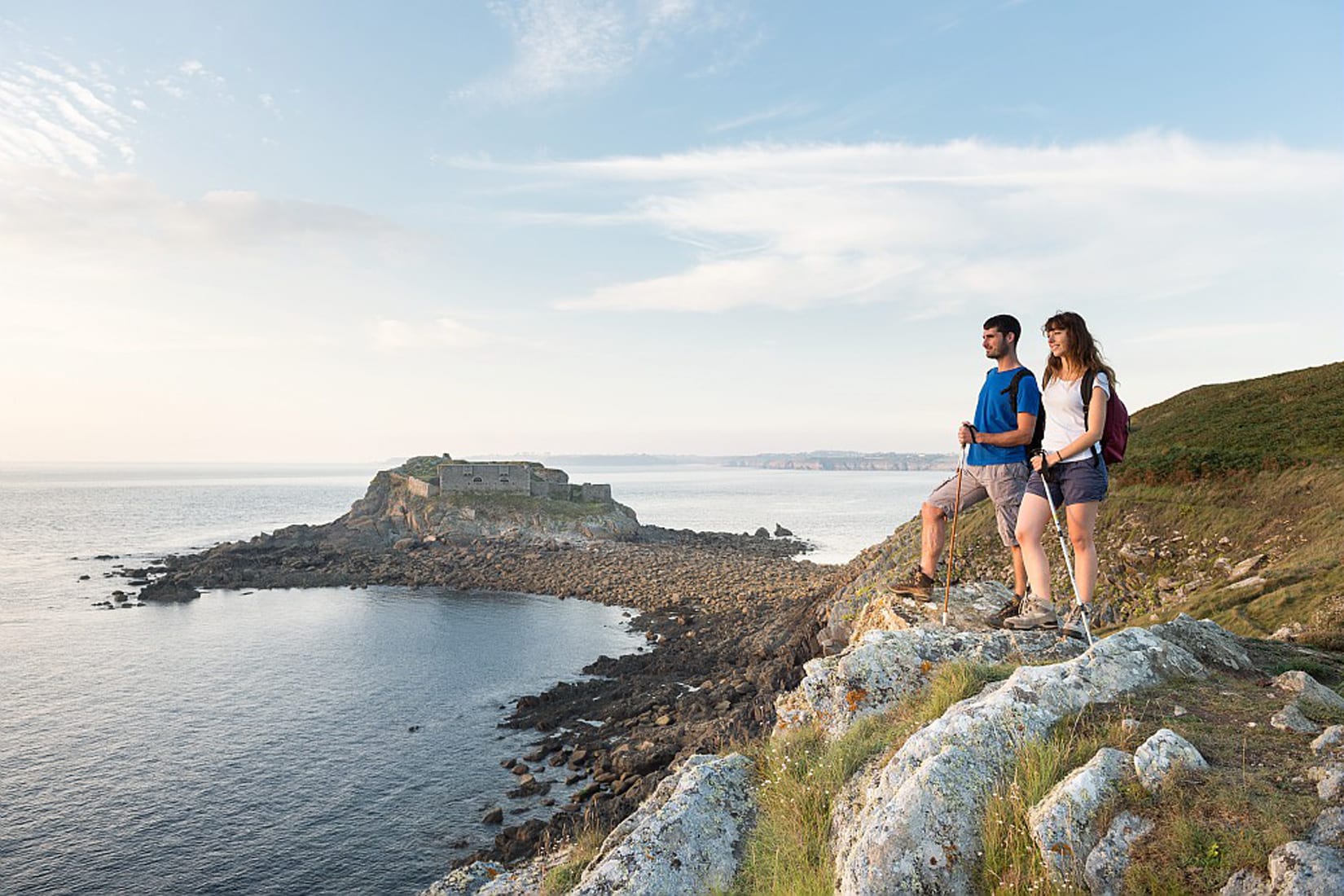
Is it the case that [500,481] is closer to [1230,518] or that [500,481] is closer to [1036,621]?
[1230,518]

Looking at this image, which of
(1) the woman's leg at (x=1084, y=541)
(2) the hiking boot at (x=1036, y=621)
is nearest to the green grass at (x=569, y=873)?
(2) the hiking boot at (x=1036, y=621)

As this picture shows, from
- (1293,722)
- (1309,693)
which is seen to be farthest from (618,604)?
(1293,722)

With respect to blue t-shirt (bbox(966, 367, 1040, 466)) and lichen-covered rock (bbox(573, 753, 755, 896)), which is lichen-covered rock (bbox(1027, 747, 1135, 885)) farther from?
blue t-shirt (bbox(966, 367, 1040, 466))

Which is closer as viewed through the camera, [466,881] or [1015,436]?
[1015,436]

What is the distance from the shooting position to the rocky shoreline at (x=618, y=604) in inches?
740

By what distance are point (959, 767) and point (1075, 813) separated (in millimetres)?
723

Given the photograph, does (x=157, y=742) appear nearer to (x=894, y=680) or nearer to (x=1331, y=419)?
(x=894, y=680)

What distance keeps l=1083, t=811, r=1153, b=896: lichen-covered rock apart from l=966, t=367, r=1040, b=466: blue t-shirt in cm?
399

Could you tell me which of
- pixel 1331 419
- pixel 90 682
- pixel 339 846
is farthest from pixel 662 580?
pixel 1331 419

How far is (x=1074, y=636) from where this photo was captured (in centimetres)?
684

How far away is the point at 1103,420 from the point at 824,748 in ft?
12.2

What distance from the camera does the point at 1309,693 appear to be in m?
4.99

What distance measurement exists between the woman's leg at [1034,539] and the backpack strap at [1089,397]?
0.58m

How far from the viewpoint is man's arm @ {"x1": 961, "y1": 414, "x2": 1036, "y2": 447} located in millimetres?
6883
